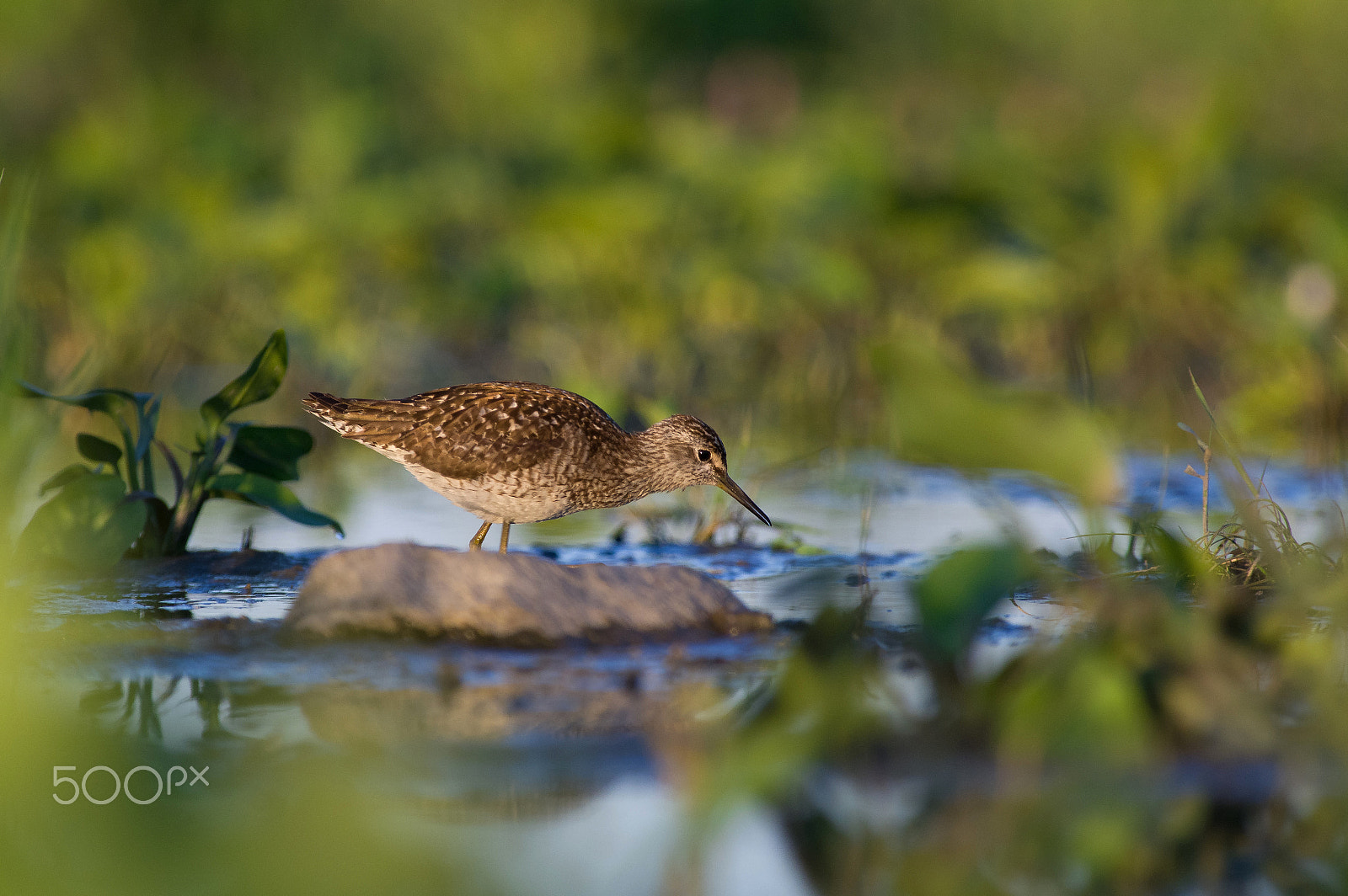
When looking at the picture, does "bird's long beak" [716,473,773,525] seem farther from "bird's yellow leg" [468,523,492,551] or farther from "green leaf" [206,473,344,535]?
"green leaf" [206,473,344,535]

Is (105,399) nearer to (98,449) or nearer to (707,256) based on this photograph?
(98,449)

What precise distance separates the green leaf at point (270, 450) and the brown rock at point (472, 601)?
4.52 feet

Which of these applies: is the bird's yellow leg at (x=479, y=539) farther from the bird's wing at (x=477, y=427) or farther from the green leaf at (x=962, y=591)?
the green leaf at (x=962, y=591)

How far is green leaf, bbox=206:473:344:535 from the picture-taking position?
592 centimetres

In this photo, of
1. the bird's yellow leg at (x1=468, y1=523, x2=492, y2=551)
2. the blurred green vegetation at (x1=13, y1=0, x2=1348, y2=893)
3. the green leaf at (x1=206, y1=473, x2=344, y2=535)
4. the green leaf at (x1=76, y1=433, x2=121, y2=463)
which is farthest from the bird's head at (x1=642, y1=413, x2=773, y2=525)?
the green leaf at (x1=76, y1=433, x2=121, y2=463)

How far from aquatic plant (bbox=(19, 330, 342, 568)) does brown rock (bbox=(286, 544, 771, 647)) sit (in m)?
1.17

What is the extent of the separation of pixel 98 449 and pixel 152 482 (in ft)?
0.78

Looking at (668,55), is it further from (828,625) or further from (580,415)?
(828,625)

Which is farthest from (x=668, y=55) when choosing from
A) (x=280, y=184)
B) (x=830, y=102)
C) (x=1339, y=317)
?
(x=1339, y=317)

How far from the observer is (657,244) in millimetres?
11602

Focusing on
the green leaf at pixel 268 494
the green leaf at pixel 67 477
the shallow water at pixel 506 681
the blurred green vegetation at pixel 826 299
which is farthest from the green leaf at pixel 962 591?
the green leaf at pixel 67 477

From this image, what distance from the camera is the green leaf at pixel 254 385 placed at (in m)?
5.82

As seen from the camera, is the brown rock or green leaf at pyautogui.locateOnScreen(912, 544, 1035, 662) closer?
green leaf at pyautogui.locateOnScreen(912, 544, 1035, 662)

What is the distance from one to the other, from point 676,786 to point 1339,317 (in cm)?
765
